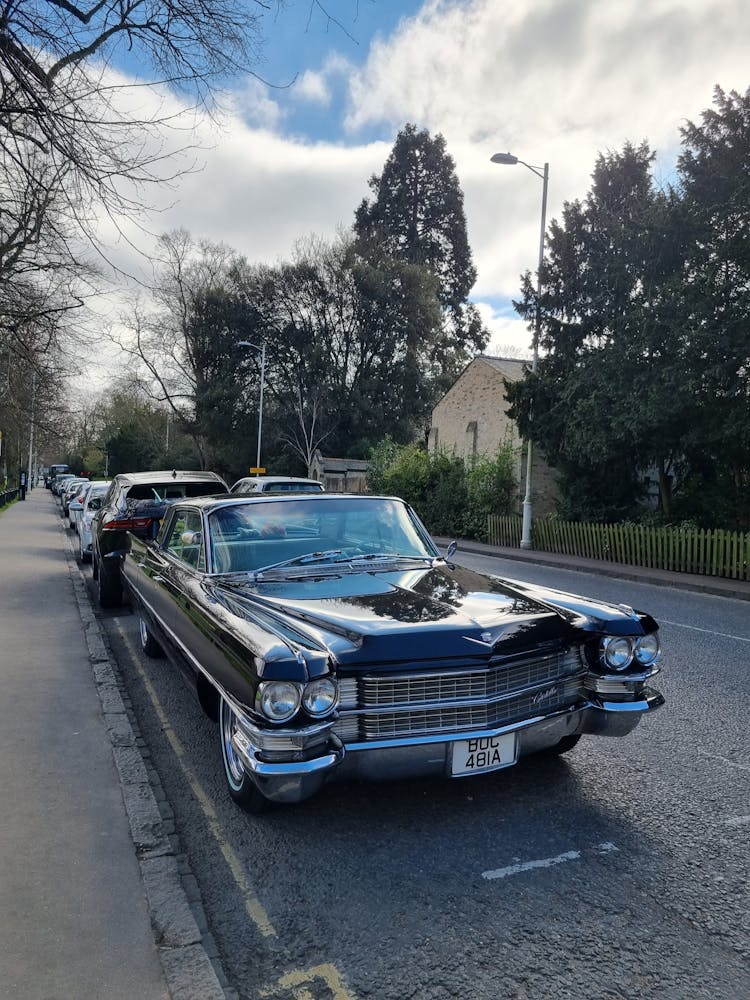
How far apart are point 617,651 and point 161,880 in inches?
95.0

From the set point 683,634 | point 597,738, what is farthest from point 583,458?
point 597,738

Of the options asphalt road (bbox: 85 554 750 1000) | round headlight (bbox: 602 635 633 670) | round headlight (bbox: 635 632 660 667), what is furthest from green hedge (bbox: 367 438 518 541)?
round headlight (bbox: 602 635 633 670)

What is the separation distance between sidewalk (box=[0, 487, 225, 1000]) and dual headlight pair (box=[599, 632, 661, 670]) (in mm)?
2282

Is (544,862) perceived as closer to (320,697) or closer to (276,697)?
(320,697)

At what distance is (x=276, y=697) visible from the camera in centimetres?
309

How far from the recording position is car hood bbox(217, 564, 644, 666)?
3.30 metres

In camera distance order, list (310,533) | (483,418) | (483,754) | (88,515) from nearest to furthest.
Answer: (483,754)
(310,533)
(88,515)
(483,418)

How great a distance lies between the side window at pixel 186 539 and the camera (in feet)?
15.9

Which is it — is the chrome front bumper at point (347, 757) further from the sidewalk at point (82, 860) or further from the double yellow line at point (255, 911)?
the sidewalk at point (82, 860)

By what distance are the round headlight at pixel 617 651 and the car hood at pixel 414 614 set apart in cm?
5

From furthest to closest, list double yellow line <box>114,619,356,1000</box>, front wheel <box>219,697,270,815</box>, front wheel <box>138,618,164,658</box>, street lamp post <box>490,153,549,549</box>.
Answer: street lamp post <box>490,153,549,549</box>, front wheel <box>138,618,164,658</box>, front wheel <box>219,697,270,815</box>, double yellow line <box>114,619,356,1000</box>

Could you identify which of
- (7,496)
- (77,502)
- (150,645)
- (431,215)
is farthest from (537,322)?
(431,215)

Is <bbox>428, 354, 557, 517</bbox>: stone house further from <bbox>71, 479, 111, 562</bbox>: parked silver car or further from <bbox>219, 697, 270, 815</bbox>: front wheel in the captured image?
<bbox>219, 697, 270, 815</bbox>: front wheel

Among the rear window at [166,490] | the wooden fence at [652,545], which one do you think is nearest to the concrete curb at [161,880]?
the rear window at [166,490]
